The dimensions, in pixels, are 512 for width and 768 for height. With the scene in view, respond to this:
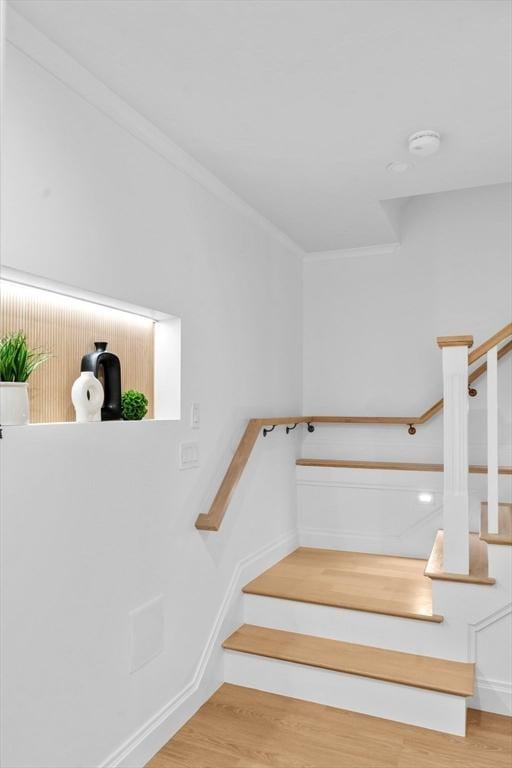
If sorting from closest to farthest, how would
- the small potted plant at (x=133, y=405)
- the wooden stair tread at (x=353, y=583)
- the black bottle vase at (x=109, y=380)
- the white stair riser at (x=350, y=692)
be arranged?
the black bottle vase at (x=109, y=380), the small potted plant at (x=133, y=405), the white stair riser at (x=350, y=692), the wooden stair tread at (x=353, y=583)

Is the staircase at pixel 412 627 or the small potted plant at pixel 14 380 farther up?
the small potted plant at pixel 14 380

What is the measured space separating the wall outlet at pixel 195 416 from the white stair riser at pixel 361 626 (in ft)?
3.29

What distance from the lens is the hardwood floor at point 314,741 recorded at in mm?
2037

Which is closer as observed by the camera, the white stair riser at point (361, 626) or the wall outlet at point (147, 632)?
the wall outlet at point (147, 632)

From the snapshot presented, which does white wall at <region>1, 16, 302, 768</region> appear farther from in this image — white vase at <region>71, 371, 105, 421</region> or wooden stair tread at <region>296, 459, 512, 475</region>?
wooden stair tread at <region>296, 459, 512, 475</region>

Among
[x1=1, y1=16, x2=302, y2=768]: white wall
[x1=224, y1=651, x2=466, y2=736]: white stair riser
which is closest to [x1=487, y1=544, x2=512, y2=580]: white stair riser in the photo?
[x1=224, y1=651, x2=466, y2=736]: white stair riser

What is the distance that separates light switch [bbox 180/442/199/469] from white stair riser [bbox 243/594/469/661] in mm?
883

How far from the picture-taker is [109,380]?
1954 mm

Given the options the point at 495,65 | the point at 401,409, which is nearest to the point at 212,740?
the point at 401,409

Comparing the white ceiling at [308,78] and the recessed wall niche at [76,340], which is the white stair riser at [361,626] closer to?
the recessed wall niche at [76,340]

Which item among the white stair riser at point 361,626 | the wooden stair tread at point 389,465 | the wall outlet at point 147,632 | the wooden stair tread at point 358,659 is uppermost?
the wooden stair tread at point 389,465

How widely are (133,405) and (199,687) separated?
4.12 feet

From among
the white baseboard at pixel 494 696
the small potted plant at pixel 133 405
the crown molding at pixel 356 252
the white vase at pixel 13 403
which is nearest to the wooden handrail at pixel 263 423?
the small potted plant at pixel 133 405

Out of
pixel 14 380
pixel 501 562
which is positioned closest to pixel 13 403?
pixel 14 380
